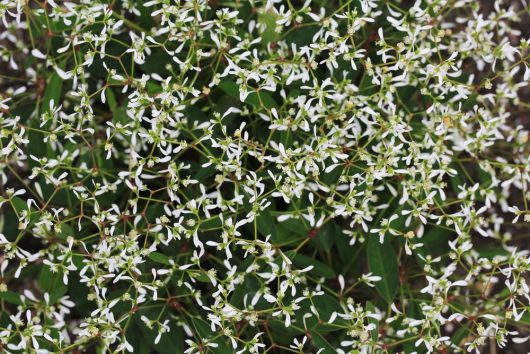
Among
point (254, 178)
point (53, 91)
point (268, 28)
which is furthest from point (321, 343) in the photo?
point (53, 91)

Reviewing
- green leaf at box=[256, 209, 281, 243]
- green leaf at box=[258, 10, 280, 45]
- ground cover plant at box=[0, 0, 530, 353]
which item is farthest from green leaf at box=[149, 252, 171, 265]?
green leaf at box=[258, 10, 280, 45]

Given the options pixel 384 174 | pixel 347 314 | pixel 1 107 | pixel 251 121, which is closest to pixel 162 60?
pixel 251 121

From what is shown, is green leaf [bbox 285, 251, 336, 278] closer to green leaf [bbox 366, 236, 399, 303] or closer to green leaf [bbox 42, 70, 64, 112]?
green leaf [bbox 366, 236, 399, 303]

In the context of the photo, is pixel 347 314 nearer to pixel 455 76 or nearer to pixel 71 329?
pixel 455 76

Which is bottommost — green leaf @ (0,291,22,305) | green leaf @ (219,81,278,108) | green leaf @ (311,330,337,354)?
green leaf @ (311,330,337,354)

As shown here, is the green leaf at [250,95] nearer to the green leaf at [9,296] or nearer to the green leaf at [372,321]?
the green leaf at [372,321]

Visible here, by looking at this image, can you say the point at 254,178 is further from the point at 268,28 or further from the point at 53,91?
the point at 53,91

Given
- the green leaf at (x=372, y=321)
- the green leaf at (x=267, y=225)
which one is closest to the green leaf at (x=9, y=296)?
the green leaf at (x=267, y=225)
